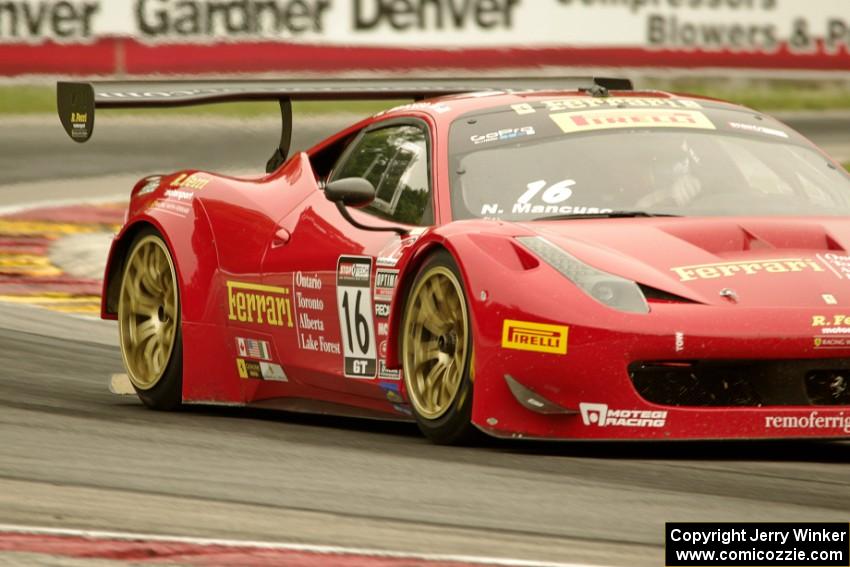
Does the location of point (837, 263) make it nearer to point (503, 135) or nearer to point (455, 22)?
point (503, 135)

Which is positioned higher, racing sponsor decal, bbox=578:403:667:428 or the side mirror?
the side mirror

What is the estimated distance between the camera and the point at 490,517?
498cm

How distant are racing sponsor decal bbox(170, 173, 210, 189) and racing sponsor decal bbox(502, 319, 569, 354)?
2628mm

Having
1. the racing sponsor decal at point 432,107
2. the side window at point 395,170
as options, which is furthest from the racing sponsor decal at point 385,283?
the racing sponsor decal at point 432,107

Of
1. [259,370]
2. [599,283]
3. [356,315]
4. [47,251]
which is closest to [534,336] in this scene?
[599,283]

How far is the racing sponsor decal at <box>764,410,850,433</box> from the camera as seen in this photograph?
6.02 metres

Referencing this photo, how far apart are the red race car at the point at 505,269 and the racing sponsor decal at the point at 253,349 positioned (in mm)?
14

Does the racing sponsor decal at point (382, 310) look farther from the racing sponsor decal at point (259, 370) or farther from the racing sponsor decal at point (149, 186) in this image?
the racing sponsor decal at point (149, 186)

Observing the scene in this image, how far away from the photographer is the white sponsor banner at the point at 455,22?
2108 centimetres

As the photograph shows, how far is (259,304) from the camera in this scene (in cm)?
788

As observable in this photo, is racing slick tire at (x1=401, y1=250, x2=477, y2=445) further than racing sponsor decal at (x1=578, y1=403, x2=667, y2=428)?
Yes

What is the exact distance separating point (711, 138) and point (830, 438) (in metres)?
1.61

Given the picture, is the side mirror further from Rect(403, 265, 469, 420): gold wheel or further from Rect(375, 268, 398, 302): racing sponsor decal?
Rect(403, 265, 469, 420): gold wheel

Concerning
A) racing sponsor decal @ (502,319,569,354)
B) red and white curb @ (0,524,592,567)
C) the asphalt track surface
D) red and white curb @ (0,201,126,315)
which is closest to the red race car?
racing sponsor decal @ (502,319,569,354)
